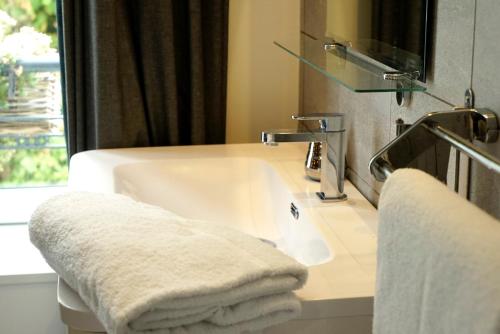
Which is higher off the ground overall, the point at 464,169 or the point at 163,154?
the point at 464,169

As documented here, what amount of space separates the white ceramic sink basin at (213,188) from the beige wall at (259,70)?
12.6 inches

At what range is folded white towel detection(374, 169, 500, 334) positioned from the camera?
0.70m

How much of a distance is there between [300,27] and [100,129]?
0.59 m

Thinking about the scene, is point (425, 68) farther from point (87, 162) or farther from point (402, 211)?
point (87, 162)

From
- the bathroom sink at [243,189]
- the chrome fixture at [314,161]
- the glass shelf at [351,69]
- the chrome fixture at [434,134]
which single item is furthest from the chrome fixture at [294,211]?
the chrome fixture at [434,134]

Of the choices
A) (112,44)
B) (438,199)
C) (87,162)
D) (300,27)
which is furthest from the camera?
(300,27)

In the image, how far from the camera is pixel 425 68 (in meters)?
1.28

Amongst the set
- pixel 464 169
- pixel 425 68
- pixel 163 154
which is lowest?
pixel 163 154

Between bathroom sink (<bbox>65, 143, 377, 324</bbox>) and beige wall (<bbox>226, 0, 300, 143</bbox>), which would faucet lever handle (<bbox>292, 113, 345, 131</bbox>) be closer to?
bathroom sink (<bbox>65, 143, 377, 324</bbox>)

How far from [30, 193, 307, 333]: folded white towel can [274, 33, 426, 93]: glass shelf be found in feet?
0.92

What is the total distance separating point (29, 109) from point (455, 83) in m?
1.56

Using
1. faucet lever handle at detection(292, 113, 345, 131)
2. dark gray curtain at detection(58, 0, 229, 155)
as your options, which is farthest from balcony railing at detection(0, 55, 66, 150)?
faucet lever handle at detection(292, 113, 345, 131)

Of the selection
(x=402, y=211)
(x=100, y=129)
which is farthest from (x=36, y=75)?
(x=402, y=211)

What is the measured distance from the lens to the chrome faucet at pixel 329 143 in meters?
1.62
